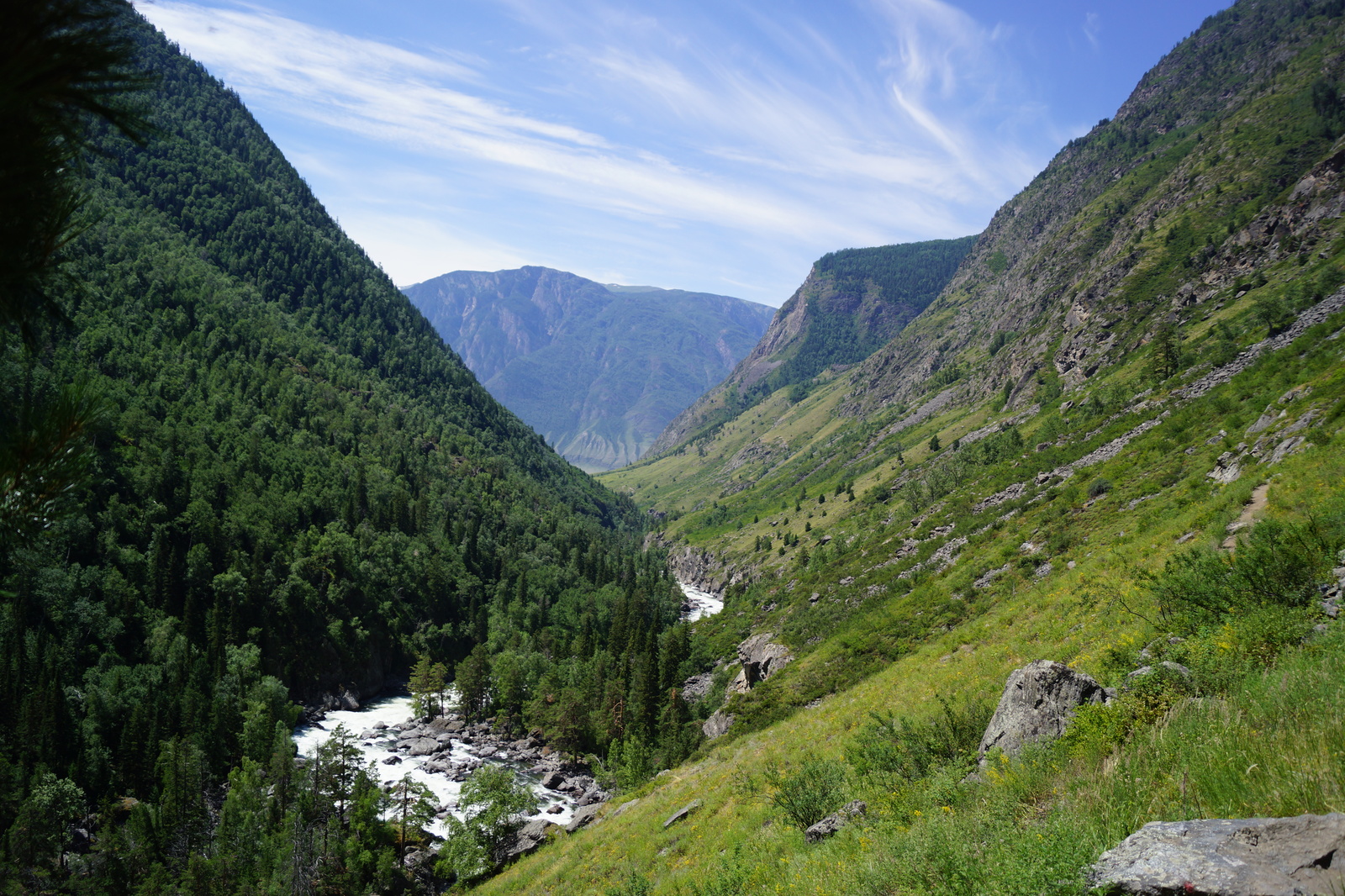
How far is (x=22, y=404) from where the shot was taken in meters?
8.12

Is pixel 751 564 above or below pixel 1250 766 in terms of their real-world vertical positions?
below

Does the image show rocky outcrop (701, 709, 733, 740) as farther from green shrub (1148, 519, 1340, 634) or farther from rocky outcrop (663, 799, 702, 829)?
green shrub (1148, 519, 1340, 634)

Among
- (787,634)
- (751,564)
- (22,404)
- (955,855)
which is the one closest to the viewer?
(22,404)

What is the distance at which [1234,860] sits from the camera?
7285 mm

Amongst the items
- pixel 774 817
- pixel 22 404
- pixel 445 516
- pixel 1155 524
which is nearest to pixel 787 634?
pixel 1155 524

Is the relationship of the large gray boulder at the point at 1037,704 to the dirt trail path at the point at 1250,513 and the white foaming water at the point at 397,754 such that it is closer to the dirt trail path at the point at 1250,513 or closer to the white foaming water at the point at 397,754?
the dirt trail path at the point at 1250,513

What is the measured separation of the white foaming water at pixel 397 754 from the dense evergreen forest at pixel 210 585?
218 inches

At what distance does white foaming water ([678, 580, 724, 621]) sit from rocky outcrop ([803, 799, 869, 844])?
124942 mm

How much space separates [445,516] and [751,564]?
265 ft

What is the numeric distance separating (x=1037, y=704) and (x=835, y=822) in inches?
251

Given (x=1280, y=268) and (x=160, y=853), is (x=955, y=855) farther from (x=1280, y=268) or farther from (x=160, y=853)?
(x=1280, y=268)

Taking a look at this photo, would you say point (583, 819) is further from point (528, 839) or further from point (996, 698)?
point (996, 698)

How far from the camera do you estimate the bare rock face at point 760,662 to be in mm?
64419

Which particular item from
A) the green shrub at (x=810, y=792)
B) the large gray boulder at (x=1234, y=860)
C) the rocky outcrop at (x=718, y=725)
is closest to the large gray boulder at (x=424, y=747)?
the rocky outcrop at (x=718, y=725)
